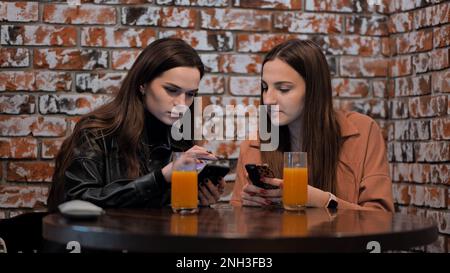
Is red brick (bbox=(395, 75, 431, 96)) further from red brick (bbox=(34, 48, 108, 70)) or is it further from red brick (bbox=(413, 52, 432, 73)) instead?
red brick (bbox=(34, 48, 108, 70))

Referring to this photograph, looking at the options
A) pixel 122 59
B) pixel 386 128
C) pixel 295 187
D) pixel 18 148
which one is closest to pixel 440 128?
pixel 386 128

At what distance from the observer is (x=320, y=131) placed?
2.65m

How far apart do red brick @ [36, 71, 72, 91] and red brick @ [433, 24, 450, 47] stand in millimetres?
1669

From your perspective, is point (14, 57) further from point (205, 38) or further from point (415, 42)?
point (415, 42)

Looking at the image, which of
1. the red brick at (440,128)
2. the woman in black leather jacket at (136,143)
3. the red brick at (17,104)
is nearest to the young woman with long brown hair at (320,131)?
the woman in black leather jacket at (136,143)

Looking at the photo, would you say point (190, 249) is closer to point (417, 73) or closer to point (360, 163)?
point (360, 163)

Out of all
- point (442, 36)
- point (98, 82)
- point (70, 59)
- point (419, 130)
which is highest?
point (442, 36)

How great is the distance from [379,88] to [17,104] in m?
1.75

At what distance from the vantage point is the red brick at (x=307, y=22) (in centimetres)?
331

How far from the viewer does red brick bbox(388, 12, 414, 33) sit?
10.8 ft

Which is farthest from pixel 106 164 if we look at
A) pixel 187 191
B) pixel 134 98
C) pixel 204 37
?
pixel 204 37

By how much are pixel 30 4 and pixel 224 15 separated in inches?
35.2

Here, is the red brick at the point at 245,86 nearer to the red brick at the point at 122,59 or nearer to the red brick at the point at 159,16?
the red brick at the point at 159,16

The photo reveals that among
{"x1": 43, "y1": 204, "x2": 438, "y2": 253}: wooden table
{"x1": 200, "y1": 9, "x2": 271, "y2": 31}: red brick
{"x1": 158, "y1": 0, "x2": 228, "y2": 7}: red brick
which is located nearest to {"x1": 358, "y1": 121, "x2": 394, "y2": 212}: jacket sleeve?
{"x1": 43, "y1": 204, "x2": 438, "y2": 253}: wooden table
